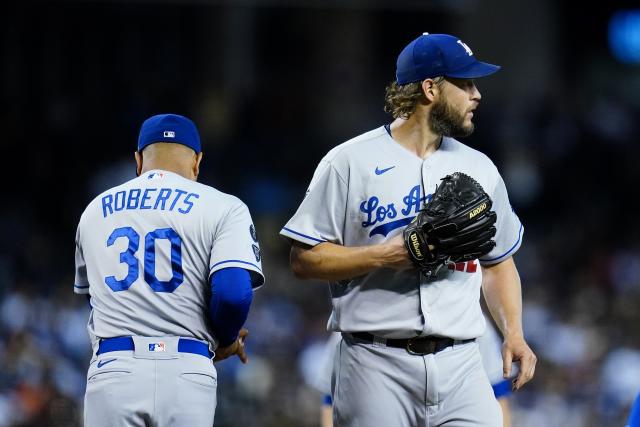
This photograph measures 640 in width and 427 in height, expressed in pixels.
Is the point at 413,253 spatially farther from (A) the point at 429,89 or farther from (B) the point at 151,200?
(B) the point at 151,200

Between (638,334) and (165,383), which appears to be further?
(638,334)

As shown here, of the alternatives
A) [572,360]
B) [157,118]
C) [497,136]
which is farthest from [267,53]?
[157,118]

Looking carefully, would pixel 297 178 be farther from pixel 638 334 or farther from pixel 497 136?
pixel 638 334

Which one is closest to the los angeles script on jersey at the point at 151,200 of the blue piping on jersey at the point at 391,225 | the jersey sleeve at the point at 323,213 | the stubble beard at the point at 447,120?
the jersey sleeve at the point at 323,213

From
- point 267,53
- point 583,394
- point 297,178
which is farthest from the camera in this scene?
point 267,53

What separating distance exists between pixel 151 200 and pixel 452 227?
1105 mm

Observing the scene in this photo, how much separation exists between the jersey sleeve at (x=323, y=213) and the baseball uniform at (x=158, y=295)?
202mm

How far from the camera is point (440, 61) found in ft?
13.9

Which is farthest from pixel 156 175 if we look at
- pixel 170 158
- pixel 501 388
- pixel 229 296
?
pixel 501 388

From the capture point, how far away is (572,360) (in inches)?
429

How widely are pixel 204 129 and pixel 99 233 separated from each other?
10021mm

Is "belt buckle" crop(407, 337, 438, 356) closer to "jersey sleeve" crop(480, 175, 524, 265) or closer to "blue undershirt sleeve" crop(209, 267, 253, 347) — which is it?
"jersey sleeve" crop(480, 175, 524, 265)

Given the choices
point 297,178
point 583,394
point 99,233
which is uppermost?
point 99,233

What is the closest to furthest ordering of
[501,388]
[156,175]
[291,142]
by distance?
[156,175] < [501,388] < [291,142]
